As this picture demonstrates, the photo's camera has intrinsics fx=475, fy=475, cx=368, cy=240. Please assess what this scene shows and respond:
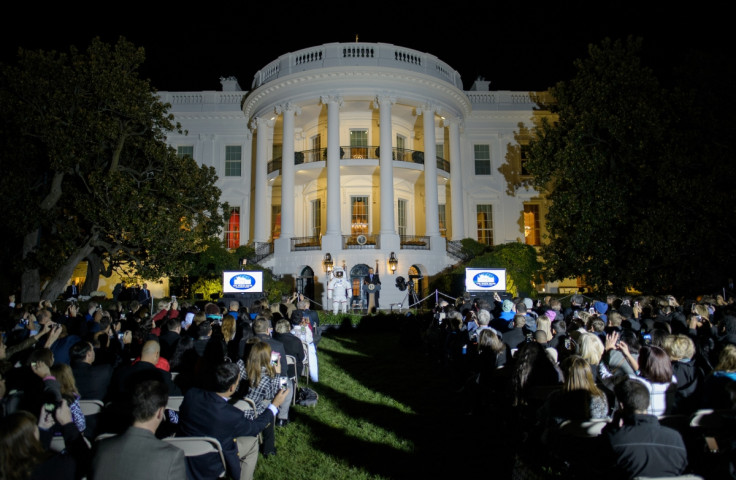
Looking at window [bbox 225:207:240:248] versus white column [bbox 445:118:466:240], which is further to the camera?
window [bbox 225:207:240:248]

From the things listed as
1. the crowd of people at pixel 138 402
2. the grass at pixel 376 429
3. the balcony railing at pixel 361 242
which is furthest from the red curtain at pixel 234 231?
the crowd of people at pixel 138 402

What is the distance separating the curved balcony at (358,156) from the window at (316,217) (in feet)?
8.25

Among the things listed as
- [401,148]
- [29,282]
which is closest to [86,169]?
[29,282]

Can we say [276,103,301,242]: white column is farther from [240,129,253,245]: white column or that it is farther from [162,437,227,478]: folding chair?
[162,437,227,478]: folding chair

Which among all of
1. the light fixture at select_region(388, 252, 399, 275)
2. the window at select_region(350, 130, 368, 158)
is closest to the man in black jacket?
the light fixture at select_region(388, 252, 399, 275)

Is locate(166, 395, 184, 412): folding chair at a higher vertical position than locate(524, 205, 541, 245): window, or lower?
lower

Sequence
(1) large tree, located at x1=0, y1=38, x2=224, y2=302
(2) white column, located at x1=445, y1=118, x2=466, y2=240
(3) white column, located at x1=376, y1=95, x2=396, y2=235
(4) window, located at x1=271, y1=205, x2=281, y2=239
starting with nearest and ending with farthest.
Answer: (1) large tree, located at x1=0, y1=38, x2=224, y2=302 → (3) white column, located at x1=376, y1=95, x2=396, y2=235 → (2) white column, located at x1=445, y1=118, x2=466, y2=240 → (4) window, located at x1=271, y1=205, x2=281, y2=239

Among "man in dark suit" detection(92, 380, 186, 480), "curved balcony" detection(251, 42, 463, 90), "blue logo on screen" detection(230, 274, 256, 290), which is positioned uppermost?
"curved balcony" detection(251, 42, 463, 90)

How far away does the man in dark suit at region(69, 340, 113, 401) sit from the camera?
4.76 meters

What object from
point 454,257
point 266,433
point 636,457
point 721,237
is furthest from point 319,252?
point 636,457

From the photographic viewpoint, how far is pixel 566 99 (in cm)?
2220

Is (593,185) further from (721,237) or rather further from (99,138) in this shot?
(99,138)

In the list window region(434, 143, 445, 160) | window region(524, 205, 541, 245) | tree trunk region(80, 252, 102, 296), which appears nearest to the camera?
tree trunk region(80, 252, 102, 296)

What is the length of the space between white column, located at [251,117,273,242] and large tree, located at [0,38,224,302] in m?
6.54
